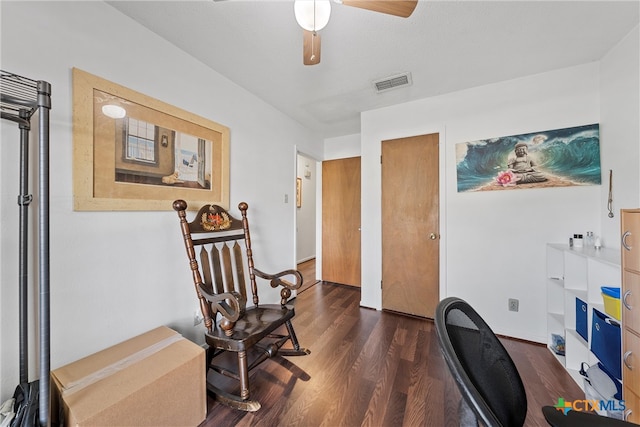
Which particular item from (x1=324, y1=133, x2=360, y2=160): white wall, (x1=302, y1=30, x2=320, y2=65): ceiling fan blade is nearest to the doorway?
(x1=324, y1=133, x2=360, y2=160): white wall

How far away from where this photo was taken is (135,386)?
111 centimetres

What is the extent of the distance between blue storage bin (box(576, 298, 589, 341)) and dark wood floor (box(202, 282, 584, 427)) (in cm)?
34

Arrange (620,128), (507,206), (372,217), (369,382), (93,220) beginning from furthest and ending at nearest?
(372,217) < (507,206) < (620,128) < (369,382) < (93,220)

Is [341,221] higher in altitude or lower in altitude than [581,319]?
higher

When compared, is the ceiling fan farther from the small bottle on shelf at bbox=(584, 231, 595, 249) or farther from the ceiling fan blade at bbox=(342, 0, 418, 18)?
the small bottle on shelf at bbox=(584, 231, 595, 249)

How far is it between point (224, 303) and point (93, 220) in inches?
36.3

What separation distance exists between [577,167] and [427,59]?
1.60 m

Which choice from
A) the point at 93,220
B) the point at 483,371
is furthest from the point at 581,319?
the point at 93,220

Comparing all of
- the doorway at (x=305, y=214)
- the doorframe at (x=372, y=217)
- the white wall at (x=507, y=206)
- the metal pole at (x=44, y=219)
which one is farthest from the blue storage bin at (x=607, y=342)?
the doorway at (x=305, y=214)

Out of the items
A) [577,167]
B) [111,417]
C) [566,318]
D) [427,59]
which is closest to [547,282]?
[566,318]

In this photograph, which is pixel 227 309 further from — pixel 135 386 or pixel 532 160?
pixel 532 160

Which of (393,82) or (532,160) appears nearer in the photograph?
(532,160)

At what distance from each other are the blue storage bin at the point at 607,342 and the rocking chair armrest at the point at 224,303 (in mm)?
2198

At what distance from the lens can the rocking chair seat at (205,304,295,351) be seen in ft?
4.69
